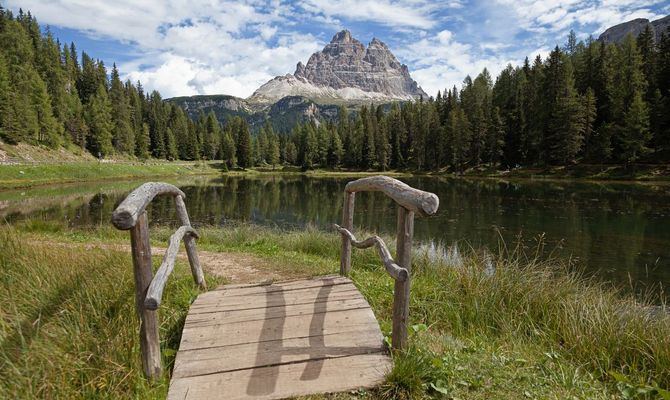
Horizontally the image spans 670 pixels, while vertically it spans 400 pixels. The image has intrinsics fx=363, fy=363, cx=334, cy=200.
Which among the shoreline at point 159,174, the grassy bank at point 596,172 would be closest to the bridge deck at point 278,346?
the shoreline at point 159,174

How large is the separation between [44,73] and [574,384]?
335 ft

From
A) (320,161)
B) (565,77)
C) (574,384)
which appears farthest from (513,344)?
(320,161)

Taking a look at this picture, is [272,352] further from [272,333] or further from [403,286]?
[403,286]

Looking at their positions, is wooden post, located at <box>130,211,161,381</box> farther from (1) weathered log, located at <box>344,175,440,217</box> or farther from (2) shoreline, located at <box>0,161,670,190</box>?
(2) shoreline, located at <box>0,161,670,190</box>

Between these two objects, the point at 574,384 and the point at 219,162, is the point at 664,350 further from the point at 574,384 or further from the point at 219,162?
the point at 219,162

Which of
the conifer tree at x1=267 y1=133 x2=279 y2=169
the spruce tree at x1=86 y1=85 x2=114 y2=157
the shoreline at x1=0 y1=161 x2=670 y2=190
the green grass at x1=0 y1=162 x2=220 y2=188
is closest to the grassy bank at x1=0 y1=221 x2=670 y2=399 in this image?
the shoreline at x1=0 y1=161 x2=670 y2=190

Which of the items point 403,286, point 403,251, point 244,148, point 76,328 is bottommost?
point 76,328

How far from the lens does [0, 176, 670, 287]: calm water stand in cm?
1305

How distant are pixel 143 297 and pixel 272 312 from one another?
67.9 inches

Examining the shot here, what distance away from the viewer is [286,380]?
3.29 meters

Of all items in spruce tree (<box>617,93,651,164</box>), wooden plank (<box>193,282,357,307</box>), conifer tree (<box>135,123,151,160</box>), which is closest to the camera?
wooden plank (<box>193,282,357,307</box>)

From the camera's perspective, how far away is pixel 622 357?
13.8ft

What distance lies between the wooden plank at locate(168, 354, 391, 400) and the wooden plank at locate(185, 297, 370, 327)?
97 centimetres

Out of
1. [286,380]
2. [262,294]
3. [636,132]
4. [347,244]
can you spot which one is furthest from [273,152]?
[286,380]
